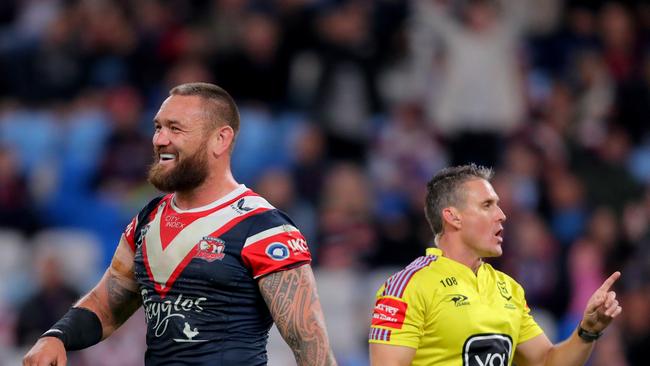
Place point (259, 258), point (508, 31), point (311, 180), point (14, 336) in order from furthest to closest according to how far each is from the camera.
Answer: point (508, 31) → point (311, 180) → point (14, 336) → point (259, 258)

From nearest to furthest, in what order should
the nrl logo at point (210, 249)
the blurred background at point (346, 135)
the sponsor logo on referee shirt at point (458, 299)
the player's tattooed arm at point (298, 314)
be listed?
the player's tattooed arm at point (298, 314)
the nrl logo at point (210, 249)
the sponsor logo on referee shirt at point (458, 299)
the blurred background at point (346, 135)

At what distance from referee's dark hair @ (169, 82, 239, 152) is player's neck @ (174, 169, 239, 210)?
16 cm

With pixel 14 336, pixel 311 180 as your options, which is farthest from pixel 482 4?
pixel 14 336

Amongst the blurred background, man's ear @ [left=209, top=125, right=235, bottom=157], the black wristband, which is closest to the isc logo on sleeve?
man's ear @ [left=209, top=125, right=235, bottom=157]

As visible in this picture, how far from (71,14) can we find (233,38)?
6.04 feet

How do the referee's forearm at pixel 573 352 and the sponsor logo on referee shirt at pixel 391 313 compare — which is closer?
the sponsor logo on referee shirt at pixel 391 313

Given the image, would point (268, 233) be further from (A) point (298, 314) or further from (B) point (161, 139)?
(B) point (161, 139)

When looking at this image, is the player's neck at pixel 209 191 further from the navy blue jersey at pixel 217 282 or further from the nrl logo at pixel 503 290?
the nrl logo at pixel 503 290

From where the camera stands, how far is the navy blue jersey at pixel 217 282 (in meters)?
5.60

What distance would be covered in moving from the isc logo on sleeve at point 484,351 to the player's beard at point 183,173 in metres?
1.45

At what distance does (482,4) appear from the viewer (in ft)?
44.0

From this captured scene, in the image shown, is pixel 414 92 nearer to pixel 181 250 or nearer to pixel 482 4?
pixel 482 4

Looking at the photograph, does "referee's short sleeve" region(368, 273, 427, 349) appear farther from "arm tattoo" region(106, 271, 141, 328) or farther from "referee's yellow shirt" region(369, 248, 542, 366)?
"arm tattoo" region(106, 271, 141, 328)

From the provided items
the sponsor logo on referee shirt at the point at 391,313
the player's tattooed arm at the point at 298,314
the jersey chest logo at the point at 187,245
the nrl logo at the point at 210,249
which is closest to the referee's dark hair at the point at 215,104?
the jersey chest logo at the point at 187,245
